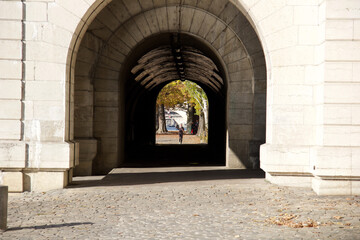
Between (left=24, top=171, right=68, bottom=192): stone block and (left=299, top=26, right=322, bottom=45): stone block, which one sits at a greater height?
(left=299, top=26, right=322, bottom=45): stone block

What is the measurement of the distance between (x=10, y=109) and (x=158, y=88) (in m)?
22.2

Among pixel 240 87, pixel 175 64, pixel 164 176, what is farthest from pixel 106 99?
pixel 175 64

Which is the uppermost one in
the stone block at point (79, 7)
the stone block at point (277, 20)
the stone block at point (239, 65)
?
the stone block at point (79, 7)

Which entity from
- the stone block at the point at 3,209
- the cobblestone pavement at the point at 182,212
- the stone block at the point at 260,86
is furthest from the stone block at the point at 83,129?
the stone block at the point at 3,209

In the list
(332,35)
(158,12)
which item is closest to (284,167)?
(332,35)

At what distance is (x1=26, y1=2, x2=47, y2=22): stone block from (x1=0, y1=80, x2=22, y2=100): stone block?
1312 millimetres

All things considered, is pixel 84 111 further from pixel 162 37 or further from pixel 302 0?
pixel 302 0

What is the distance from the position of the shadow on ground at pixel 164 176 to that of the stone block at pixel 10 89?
2207 millimetres

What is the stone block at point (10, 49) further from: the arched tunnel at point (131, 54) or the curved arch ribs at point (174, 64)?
the curved arch ribs at point (174, 64)

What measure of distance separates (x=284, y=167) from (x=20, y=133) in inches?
210

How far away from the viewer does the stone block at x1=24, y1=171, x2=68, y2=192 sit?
32.7 ft

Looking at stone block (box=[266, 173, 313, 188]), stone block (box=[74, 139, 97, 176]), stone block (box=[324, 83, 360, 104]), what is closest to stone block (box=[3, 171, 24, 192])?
stone block (box=[74, 139, 97, 176])

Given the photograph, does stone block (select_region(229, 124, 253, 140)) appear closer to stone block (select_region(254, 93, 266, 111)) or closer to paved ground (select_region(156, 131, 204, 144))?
stone block (select_region(254, 93, 266, 111))

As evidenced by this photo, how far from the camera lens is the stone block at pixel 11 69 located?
979 centimetres
